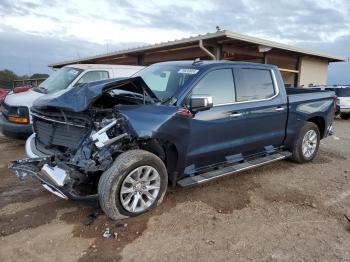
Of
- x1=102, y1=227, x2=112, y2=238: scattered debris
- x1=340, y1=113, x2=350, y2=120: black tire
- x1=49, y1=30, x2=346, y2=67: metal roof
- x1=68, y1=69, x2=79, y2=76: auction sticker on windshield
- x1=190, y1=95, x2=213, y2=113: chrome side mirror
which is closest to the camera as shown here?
x1=102, y1=227, x2=112, y2=238: scattered debris

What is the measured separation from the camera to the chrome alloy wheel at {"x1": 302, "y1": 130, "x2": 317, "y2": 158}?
6434 millimetres

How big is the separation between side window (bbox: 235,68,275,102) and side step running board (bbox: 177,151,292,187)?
984 mm

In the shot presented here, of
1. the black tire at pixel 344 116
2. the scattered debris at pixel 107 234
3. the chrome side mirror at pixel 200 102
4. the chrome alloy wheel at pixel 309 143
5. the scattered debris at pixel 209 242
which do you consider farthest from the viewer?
the black tire at pixel 344 116

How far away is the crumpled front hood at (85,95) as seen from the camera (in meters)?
3.93

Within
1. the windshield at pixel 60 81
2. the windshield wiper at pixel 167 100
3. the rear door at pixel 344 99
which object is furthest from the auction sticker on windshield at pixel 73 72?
the rear door at pixel 344 99

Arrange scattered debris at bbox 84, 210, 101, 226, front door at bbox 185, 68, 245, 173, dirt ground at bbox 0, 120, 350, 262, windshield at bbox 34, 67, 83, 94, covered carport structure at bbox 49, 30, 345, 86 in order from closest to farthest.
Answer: dirt ground at bbox 0, 120, 350, 262 < scattered debris at bbox 84, 210, 101, 226 < front door at bbox 185, 68, 245, 173 < windshield at bbox 34, 67, 83, 94 < covered carport structure at bbox 49, 30, 345, 86

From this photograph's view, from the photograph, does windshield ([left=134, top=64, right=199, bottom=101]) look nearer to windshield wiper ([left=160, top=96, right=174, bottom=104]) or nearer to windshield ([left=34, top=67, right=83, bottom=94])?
windshield wiper ([left=160, top=96, right=174, bottom=104])

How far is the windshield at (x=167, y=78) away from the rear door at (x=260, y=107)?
82 centimetres

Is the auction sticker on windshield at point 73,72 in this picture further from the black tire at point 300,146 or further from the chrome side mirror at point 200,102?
the black tire at point 300,146

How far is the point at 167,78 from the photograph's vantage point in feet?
16.2

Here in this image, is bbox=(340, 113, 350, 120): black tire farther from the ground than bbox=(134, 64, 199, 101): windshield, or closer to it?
closer to it

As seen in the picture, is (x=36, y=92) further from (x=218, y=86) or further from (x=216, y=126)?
(x=216, y=126)

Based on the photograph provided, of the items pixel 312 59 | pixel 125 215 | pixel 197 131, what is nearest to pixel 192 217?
pixel 125 215

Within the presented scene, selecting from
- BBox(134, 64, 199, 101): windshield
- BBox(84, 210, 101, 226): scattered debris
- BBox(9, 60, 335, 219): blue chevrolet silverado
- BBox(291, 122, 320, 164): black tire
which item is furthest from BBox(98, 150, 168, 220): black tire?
BBox(291, 122, 320, 164): black tire
